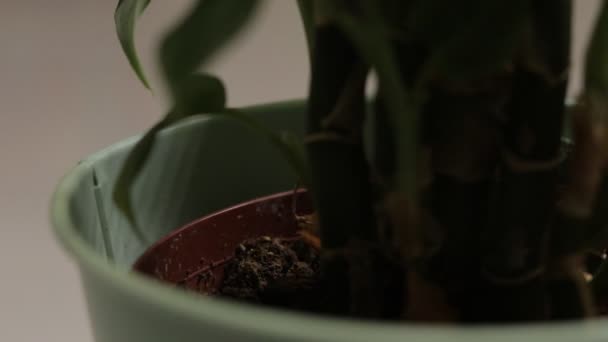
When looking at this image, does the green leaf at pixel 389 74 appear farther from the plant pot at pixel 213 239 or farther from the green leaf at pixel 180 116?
the plant pot at pixel 213 239

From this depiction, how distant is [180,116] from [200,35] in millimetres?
85

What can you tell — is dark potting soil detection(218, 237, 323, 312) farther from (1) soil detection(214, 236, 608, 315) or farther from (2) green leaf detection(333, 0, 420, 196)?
(2) green leaf detection(333, 0, 420, 196)

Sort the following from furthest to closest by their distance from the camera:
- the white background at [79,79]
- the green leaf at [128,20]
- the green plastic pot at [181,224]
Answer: the white background at [79,79]
the green leaf at [128,20]
the green plastic pot at [181,224]

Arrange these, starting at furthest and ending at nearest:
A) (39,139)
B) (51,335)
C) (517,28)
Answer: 1. (39,139)
2. (51,335)
3. (517,28)

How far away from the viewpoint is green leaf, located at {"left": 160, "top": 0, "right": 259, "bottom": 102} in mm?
207

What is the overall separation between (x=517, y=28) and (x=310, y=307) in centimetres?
19

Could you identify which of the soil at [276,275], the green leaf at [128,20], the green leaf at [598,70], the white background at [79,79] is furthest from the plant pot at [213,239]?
the white background at [79,79]

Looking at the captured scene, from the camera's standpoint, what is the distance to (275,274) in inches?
17.6

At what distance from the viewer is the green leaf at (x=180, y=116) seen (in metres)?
0.30

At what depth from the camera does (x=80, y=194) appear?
369mm

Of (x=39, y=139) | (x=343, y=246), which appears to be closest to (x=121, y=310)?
(x=343, y=246)

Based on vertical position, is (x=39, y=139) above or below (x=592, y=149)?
below

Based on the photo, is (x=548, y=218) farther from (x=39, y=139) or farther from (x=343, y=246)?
(x=39, y=139)

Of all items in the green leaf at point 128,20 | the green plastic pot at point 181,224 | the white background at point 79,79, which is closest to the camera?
the green plastic pot at point 181,224
